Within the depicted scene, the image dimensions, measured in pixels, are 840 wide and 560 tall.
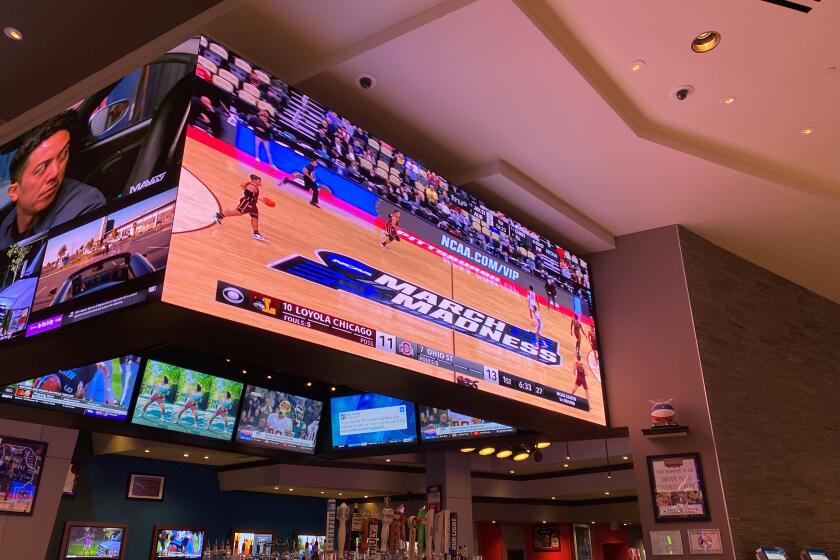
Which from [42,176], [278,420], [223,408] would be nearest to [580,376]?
[278,420]

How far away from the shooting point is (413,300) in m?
4.41

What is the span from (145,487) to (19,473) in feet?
12.5

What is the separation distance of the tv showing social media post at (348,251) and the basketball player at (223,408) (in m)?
3.00

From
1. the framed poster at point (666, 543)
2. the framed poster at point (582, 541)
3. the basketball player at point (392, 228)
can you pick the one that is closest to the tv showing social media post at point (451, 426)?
the framed poster at point (666, 543)

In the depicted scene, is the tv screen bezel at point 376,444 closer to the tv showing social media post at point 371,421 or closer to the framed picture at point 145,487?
the tv showing social media post at point 371,421

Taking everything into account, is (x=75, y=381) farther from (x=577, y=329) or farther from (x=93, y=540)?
(x=577, y=329)

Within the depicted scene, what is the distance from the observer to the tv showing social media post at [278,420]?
263 inches

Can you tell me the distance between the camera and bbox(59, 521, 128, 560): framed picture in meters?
8.11

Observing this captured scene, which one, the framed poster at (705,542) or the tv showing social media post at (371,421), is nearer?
the framed poster at (705,542)

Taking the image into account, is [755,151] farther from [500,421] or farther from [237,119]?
[237,119]

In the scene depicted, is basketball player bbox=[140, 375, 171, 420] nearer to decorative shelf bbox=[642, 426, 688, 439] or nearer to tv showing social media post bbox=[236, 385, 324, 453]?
tv showing social media post bbox=[236, 385, 324, 453]

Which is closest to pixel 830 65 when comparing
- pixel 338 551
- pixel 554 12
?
pixel 554 12

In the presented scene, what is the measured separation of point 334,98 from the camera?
4836 mm

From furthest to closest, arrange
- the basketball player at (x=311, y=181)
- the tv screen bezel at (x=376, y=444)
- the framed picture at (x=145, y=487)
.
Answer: the framed picture at (x=145, y=487) → the tv screen bezel at (x=376, y=444) → the basketball player at (x=311, y=181)
